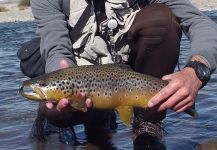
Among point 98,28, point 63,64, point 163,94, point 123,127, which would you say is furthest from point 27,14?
point 163,94

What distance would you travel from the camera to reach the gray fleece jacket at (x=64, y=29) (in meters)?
3.60

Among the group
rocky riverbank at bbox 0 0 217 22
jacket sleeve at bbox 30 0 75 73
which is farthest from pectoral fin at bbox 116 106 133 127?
rocky riverbank at bbox 0 0 217 22

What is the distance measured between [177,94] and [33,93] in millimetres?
941

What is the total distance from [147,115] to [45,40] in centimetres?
103

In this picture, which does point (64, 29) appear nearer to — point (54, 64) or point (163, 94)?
point (54, 64)

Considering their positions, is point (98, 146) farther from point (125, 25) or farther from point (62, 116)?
point (125, 25)

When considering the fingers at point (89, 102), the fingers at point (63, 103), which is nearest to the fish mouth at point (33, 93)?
the fingers at point (63, 103)

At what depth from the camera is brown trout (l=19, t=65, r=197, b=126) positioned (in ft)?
10.8

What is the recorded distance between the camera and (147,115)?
13.8 ft

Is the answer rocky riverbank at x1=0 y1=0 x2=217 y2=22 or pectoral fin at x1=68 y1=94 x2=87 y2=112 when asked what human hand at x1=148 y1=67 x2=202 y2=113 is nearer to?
pectoral fin at x1=68 y1=94 x2=87 y2=112

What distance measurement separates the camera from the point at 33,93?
10.9ft

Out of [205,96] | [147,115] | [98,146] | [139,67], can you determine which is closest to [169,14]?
[139,67]

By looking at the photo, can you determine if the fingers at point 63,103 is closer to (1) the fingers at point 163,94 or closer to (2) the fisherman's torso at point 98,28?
(1) the fingers at point 163,94

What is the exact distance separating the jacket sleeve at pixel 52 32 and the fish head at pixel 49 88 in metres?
0.42
